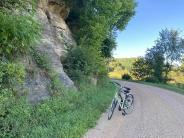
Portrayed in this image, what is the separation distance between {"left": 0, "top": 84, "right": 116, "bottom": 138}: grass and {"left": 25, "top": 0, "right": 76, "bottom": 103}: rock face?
56 cm

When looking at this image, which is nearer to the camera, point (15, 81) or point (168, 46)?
point (15, 81)

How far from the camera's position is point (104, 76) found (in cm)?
3158

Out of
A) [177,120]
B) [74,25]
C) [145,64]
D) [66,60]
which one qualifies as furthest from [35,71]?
[145,64]

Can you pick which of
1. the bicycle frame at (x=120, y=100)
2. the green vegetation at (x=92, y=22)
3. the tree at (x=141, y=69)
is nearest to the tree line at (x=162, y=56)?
A: the tree at (x=141, y=69)

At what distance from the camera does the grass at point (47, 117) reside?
34.9ft

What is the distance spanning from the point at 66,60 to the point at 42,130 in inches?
472

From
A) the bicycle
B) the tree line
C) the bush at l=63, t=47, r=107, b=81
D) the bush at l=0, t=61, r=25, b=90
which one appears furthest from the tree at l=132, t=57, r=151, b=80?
the bush at l=0, t=61, r=25, b=90

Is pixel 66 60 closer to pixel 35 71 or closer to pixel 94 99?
pixel 94 99

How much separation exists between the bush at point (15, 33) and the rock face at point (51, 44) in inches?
56.1

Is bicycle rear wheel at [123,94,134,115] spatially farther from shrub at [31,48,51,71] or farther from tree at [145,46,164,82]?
tree at [145,46,164,82]

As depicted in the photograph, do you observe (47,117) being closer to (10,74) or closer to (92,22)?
(10,74)

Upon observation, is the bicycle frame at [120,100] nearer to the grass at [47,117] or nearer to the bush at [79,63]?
the grass at [47,117]

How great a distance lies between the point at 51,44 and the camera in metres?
19.7

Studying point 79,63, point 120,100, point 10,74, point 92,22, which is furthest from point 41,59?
point 92,22
